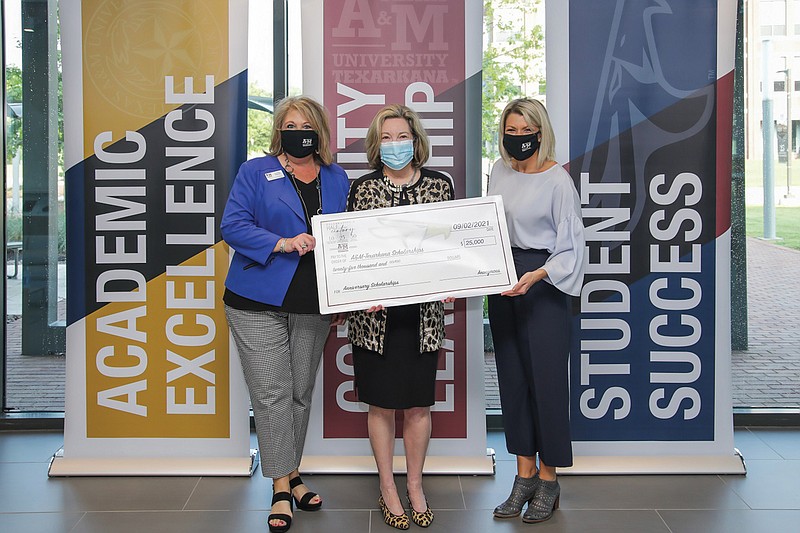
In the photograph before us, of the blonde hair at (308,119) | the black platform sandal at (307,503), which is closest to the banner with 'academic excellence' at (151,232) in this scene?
the black platform sandal at (307,503)

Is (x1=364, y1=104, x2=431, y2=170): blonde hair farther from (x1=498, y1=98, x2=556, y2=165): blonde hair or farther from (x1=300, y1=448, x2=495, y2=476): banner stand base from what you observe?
(x1=300, y1=448, x2=495, y2=476): banner stand base

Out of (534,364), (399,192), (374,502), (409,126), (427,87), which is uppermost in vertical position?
(427,87)

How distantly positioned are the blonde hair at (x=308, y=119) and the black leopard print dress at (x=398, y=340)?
0.22m

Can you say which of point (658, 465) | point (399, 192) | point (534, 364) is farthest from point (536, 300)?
point (658, 465)

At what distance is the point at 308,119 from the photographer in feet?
10.2

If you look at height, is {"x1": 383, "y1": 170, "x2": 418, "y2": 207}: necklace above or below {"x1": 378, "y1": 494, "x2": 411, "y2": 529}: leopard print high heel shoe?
above

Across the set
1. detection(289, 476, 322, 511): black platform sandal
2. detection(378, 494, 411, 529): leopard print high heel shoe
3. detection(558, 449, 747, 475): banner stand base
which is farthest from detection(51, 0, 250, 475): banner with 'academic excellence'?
detection(558, 449, 747, 475): banner stand base

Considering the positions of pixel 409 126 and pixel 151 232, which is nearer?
pixel 409 126

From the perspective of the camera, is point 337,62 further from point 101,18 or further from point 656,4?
point 656,4

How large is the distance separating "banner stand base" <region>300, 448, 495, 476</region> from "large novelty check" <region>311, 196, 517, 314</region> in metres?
1.07

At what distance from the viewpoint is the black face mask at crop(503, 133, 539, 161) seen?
9.93 ft

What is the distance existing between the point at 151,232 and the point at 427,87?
1.41 metres

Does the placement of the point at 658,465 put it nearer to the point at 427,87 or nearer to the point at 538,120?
the point at 538,120

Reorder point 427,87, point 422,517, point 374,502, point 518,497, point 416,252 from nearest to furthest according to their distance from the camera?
1. point 416,252
2. point 422,517
3. point 518,497
4. point 374,502
5. point 427,87
